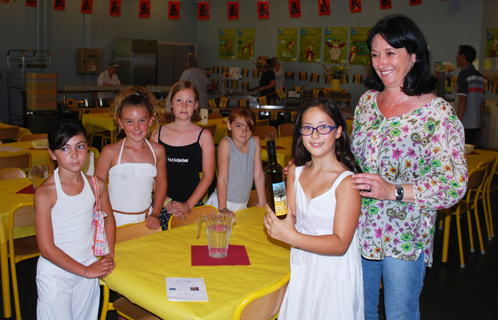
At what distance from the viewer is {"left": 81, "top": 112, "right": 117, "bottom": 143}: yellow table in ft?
19.0

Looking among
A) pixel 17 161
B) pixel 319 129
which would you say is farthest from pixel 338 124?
pixel 17 161

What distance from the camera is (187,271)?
170 cm

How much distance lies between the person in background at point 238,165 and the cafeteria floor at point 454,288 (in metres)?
1.03

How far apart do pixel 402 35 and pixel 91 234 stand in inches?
58.2

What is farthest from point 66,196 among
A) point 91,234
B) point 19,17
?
point 19,17

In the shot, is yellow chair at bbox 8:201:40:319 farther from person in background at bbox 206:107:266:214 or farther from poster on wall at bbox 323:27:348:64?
poster on wall at bbox 323:27:348:64

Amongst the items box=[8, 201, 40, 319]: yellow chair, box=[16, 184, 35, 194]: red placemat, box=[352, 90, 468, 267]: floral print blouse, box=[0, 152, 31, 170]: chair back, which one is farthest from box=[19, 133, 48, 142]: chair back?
box=[352, 90, 468, 267]: floral print blouse

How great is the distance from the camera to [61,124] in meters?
1.83

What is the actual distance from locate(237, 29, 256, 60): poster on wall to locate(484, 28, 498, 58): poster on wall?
18.2ft

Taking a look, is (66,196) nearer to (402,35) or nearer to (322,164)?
(322,164)

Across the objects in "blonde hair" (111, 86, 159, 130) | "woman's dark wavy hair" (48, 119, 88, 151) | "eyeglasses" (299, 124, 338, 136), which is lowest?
"woman's dark wavy hair" (48, 119, 88, 151)

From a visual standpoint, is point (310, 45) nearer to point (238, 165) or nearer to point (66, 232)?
point (238, 165)

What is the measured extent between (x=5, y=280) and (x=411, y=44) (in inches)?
95.2

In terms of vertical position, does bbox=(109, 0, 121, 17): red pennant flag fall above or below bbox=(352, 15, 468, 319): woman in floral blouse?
above
